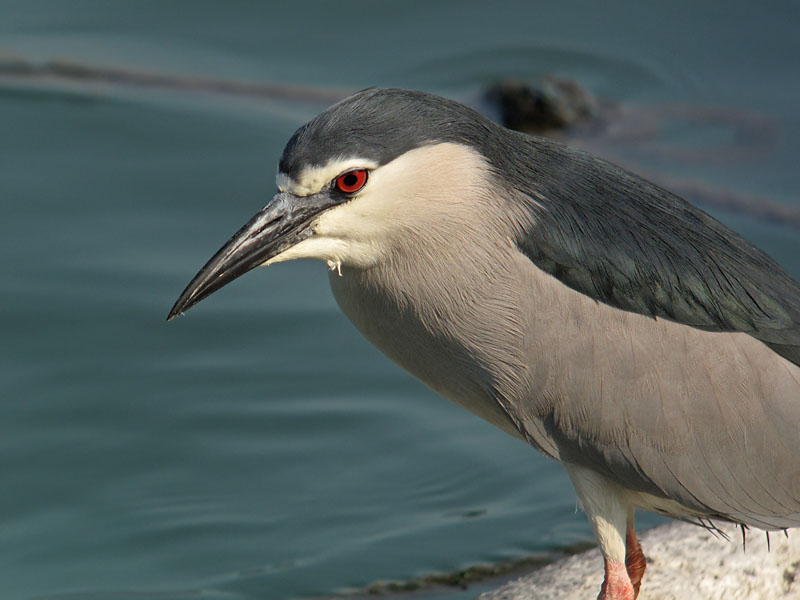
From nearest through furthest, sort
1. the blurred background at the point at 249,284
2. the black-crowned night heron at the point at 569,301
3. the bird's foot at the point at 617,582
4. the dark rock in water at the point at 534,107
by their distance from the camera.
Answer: the black-crowned night heron at the point at 569,301, the bird's foot at the point at 617,582, the blurred background at the point at 249,284, the dark rock in water at the point at 534,107

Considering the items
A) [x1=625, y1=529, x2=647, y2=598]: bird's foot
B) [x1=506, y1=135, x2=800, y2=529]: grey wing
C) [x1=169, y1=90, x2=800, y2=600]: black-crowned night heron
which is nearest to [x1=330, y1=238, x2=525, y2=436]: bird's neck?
[x1=169, y1=90, x2=800, y2=600]: black-crowned night heron

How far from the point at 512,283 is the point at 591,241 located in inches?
11.5

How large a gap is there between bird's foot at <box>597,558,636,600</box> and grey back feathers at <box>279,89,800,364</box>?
873 mm

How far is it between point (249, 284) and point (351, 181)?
150 inches

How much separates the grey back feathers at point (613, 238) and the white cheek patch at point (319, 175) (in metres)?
0.10

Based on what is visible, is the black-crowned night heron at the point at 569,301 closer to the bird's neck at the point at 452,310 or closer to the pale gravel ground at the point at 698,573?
the bird's neck at the point at 452,310

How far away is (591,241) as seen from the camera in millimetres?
4148

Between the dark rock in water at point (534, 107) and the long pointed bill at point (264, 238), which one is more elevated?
the dark rock in water at point (534, 107)

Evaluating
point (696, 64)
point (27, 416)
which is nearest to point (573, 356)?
point (27, 416)

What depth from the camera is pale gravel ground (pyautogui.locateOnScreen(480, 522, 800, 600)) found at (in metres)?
4.66

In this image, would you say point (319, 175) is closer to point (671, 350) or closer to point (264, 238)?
point (264, 238)

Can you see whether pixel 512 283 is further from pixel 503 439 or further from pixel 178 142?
pixel 178 142

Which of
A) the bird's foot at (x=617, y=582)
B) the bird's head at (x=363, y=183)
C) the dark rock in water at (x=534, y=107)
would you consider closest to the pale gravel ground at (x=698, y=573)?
the bird's foot at (x=617, y=582)

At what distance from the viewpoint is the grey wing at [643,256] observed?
4.14 meters
